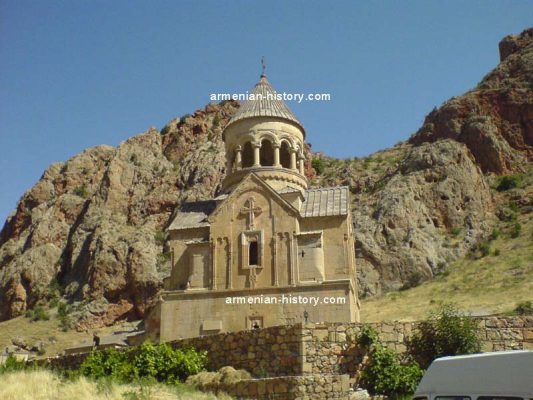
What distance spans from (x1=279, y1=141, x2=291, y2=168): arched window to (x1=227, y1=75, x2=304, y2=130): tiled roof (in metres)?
0.89

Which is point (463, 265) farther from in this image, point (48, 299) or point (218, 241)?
point (48, 299)

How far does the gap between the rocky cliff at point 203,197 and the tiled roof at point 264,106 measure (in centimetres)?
1593

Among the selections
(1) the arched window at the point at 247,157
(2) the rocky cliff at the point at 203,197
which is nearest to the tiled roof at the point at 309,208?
(1) the arched window at the point at 247,157

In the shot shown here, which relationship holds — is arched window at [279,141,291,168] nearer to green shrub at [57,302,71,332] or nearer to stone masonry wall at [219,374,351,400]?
stone masonry wall at [219,374,351,400]

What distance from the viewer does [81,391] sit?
9516 millimetres

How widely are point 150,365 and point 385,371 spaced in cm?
477

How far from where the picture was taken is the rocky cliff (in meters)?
36.2

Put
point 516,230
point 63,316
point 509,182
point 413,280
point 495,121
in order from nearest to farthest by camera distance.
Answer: point 413,280
point 516,230
point 63,316
point 509,182
point 495,121

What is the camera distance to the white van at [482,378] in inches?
229

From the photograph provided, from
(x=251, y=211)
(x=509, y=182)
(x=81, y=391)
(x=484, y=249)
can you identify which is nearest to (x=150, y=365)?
(x=81, y=391)

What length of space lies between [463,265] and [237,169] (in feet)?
61.8

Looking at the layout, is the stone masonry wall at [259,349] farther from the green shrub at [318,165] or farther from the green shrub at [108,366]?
the green shrub at [318,165]

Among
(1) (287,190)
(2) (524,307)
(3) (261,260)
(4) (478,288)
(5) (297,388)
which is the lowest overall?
(5) (297,388)

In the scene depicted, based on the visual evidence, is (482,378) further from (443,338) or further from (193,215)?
(193,215)
